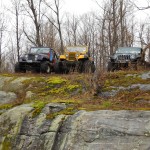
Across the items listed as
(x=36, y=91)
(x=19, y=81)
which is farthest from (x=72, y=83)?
(x=19, y=81)

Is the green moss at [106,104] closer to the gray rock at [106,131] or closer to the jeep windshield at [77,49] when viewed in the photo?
the gray rock at [106,131]

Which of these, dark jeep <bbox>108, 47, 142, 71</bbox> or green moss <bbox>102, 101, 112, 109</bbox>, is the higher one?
dark jeep <bbox>108, 47, 142, 71</bbox>

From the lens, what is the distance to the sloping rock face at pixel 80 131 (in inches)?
278

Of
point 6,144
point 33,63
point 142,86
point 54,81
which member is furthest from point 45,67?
point 6,144

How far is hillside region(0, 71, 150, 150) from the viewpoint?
7.32 m

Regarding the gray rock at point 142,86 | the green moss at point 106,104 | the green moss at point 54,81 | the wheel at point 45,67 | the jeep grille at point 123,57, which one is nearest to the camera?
the green moss at point 106,104

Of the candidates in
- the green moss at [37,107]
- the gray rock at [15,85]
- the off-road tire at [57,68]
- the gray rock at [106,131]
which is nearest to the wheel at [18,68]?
the off-road tire at [57,68]

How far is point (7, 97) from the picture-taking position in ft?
36.4

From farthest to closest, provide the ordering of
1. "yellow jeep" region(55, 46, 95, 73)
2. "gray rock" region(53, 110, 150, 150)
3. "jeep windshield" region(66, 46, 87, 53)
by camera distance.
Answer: "jeep windshield" region(66, 46, 87, 53), "yellow jeep" region(55, 46, 95, 73), "gray rock" region(53, 110, 150, 150)

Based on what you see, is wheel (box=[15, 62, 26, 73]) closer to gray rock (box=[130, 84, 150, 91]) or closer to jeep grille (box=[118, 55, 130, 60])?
jeep grille (box=[118, 55, 130, 60])

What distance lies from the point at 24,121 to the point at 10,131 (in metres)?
0.49

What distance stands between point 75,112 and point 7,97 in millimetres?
3707

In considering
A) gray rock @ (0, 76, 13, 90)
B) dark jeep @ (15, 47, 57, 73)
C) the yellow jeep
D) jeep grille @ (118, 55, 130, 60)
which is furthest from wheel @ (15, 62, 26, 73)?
jeep grille @ (118, 55, 130, 60)

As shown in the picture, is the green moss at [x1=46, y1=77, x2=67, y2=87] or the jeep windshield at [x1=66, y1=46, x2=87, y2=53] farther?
the jeep windshield at [x1=66, y1=46, x2=87, y2=53]
